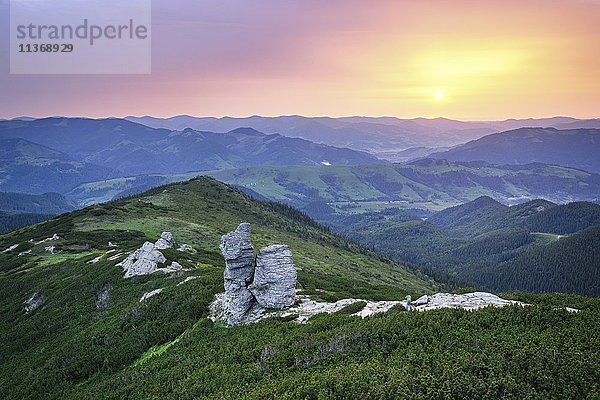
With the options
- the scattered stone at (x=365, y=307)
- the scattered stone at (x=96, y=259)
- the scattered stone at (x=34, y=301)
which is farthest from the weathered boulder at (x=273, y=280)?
the scattered stone at (x=96, y=259)

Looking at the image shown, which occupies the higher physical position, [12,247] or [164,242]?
[164,242]

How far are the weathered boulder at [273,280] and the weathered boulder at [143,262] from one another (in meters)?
29.0

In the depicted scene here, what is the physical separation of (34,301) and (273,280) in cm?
5255

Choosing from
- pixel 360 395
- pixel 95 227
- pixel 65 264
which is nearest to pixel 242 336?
pixel 360 395

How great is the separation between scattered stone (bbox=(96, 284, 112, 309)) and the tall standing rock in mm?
25912

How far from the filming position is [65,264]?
236ft

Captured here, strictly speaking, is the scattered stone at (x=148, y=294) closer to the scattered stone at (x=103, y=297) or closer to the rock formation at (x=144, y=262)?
the scattered stone at (x=103, y=297)

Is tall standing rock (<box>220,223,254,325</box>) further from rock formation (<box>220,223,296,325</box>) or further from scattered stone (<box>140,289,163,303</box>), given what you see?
scattered stone (<box>140,289,163,303</box>)

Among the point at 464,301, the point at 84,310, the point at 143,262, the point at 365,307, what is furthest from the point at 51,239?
the point at 464,301

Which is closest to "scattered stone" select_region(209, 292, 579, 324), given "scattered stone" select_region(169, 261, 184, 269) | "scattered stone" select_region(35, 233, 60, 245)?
"scattered stone" select_region(169, 261, 184, 269)

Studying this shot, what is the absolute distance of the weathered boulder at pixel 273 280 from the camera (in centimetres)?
3428

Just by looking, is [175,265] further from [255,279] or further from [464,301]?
[464,301]

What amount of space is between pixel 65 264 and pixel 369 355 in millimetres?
78115

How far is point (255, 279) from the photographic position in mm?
34875
